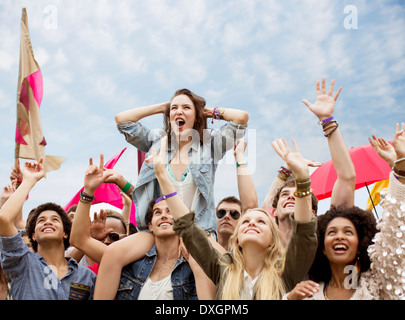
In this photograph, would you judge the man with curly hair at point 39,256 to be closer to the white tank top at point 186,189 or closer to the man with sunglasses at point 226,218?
the white tank top at point 186,189

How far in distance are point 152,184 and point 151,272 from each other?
811mm

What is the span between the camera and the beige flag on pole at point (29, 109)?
595 cm

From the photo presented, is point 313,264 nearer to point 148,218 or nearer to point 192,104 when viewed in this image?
point 148,218

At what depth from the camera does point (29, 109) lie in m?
6.28

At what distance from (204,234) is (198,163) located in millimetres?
870

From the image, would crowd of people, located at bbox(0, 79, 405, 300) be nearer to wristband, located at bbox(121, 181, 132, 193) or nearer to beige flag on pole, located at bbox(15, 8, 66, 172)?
wristband, located at bbox(121, 181, 132, 193)

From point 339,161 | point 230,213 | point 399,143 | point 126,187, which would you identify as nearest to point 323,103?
point 339,161

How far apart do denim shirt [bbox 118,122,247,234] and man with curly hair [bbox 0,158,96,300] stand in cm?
76

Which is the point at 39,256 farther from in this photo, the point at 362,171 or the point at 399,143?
the point at 362,171
